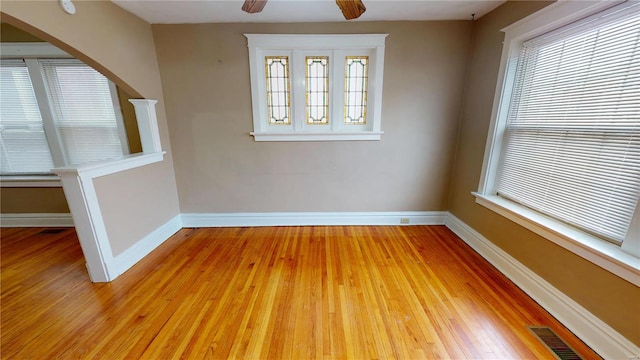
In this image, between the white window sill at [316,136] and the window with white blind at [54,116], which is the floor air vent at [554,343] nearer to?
the white window sill at [316,136]

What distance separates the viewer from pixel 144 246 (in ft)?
8.16

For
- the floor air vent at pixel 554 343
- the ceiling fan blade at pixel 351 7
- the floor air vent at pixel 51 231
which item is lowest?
the floor air vent at pixel 51 231

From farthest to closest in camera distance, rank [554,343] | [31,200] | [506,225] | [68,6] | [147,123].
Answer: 1. [31,200]
2. [147,123]
3. [506,225]
4. [68,6]
5. [554,343]

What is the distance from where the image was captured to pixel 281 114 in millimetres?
2941

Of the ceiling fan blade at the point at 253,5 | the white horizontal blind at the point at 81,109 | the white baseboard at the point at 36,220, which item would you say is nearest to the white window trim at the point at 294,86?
the ceiling fan blade at the point at 253,5

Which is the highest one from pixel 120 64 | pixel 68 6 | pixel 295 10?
pixel 295 10

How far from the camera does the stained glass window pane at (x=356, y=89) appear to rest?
2807mm

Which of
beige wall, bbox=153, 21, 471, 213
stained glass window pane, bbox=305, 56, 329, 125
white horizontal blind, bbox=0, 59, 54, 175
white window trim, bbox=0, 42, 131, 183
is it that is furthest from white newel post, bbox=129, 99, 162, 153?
stained glass window pane, bbox=305, 56, 329, 125

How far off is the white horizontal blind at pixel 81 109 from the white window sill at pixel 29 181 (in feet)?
1.16

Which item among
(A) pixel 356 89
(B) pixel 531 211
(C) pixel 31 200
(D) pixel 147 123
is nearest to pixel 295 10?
(A) pixel 356 89

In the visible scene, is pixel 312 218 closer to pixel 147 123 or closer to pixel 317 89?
pixel 317 89

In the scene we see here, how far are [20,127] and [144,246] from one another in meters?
2.43

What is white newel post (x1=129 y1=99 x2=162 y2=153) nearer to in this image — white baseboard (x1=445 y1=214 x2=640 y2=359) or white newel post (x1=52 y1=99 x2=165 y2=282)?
white newel post (x1=52 y1=99 x2=165 y2=282)

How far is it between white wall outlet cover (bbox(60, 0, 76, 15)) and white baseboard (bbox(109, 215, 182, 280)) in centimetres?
204
